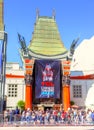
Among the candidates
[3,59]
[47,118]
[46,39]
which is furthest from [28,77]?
[47,118]

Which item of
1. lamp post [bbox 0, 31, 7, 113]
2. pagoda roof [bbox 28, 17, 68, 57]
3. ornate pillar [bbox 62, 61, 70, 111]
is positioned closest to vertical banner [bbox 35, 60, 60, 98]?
ornate pillar [bbox 62, 61, 70, 111]

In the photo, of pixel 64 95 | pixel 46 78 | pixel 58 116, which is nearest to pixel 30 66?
pixel 46 78

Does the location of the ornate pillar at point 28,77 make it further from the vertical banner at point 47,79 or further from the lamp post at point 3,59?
the lamp post at point 3,59

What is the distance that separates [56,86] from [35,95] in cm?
309

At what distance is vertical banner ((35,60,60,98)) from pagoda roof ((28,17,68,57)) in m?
1.98

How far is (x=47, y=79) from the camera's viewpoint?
43.5m

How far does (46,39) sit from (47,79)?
7.00 meters

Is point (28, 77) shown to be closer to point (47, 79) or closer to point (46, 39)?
point (47, 79)

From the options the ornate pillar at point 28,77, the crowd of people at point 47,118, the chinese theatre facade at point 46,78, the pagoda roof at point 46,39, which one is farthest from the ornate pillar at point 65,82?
the crowd of people at point 47,118

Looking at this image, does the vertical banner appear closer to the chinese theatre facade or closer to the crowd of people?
the chinese theatre facade

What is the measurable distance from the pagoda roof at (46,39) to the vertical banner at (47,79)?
198 cm

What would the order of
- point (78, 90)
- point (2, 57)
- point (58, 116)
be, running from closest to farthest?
point (58, 116) < point (2, 57) < point (78, 90)

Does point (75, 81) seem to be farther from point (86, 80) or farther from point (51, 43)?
point (51, 43)

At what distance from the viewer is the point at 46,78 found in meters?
43.5
